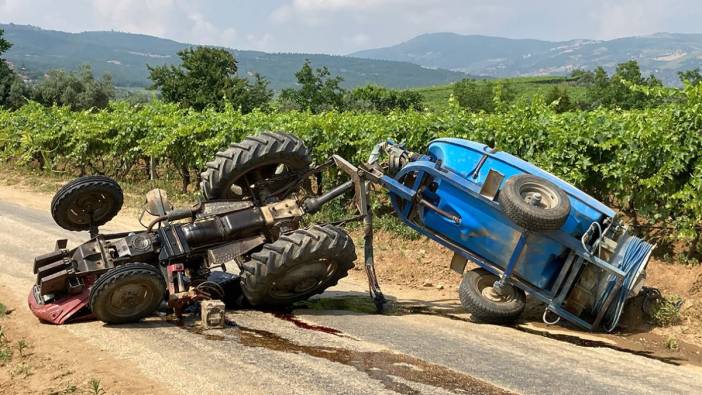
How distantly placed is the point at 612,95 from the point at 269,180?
69239 mm

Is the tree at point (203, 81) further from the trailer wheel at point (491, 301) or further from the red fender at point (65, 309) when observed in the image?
the red fender at point (65, 309)

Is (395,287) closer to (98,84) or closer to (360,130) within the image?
(360,130)

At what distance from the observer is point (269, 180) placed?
348 inches

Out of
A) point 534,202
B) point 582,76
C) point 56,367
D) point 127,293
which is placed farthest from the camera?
point 582,76

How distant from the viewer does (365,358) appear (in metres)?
6.40

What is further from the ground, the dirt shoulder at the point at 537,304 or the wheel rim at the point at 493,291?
the wheel rim at the point at 493,291

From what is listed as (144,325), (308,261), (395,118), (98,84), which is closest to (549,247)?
(308,261)

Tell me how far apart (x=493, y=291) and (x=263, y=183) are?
3310mm

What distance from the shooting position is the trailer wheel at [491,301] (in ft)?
27.4

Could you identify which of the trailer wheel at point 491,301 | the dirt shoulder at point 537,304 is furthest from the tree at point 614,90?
the trailer wheel at point 491,301

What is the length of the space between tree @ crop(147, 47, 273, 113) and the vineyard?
3910 centimetres

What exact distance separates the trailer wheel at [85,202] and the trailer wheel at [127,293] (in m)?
1.43

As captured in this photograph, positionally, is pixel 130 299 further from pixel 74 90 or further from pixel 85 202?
pixel 74 90

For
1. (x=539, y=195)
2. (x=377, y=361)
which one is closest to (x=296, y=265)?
A: (x=377, y=361)
